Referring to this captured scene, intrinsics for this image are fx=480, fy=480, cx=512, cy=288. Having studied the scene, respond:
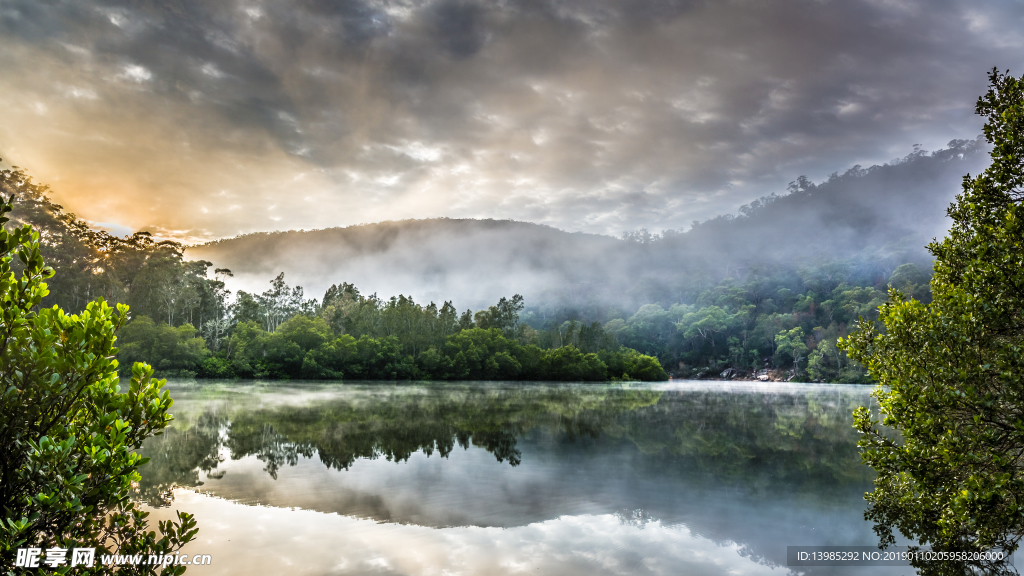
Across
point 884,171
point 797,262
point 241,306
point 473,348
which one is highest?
point 884,171

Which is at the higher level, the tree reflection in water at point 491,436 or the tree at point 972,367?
the tree at point 972,367

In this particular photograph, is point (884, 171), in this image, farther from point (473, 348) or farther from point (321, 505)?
point (321, 505)

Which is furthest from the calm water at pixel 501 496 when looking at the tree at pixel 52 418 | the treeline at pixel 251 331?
the treeline at pixel 251 331

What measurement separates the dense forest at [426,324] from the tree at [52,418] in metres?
33.6

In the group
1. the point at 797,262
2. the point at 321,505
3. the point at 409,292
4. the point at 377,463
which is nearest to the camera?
the point at 321,505

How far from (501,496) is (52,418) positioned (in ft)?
27.0

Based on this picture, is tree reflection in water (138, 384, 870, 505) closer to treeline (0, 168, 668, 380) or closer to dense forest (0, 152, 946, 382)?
dense forest (0, 152, 946, 382)

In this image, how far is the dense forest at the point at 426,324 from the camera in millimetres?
52969

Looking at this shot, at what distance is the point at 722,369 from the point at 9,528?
359 feet

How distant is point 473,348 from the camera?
2685 inches

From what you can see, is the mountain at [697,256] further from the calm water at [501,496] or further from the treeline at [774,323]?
the calm water at [501,496]

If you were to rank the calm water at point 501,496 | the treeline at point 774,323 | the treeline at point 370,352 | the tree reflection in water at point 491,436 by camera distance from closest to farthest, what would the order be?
1. the calm water at point 501,496
2. the tree reflection in water at point 491,436
3. the treeline at point 370,352
4. the treeline at point 774,323

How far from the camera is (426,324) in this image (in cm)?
7106

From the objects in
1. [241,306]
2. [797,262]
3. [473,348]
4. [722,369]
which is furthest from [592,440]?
[797,262]
